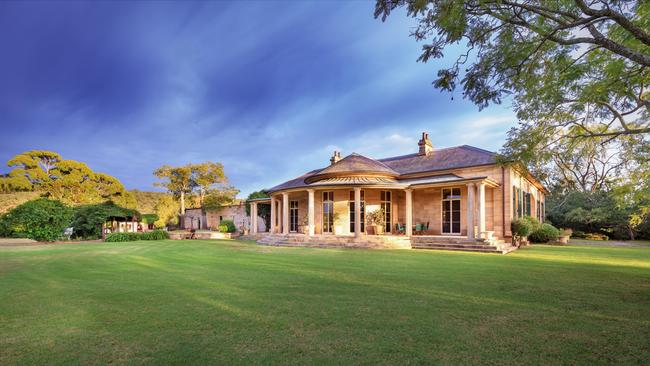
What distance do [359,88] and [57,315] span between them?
14495 mm

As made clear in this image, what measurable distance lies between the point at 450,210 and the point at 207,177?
26.5m

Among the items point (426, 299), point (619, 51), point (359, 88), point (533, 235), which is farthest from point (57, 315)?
point (533, 235)

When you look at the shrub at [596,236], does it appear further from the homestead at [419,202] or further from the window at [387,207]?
the window at [387,207]

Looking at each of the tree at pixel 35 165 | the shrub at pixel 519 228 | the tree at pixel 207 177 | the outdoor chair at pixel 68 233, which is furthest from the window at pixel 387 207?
the tree at pixel 35 165

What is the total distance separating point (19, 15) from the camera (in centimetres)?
1005

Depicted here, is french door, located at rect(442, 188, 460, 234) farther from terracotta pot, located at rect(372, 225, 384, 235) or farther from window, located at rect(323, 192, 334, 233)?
window, located at rect(323, 192, 334, 233)

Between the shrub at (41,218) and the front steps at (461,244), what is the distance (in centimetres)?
1970

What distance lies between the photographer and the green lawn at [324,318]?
297 centimetres

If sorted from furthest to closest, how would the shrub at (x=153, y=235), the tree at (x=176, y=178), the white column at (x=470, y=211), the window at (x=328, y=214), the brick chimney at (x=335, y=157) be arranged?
the tree at (x=176, y=178)
the brick chimney at (x=335, y=157)
the shrub at (x=153, y=235)
the window at (x=328, y=214)
the white column at (x=470, y=211)

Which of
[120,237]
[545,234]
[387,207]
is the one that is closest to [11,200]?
[120,237]

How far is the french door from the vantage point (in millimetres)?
16141

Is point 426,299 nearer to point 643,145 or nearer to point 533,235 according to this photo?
point 643,145

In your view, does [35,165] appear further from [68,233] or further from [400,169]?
[400,169]

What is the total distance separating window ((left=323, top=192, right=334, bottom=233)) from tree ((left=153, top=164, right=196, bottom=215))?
21.9 m
